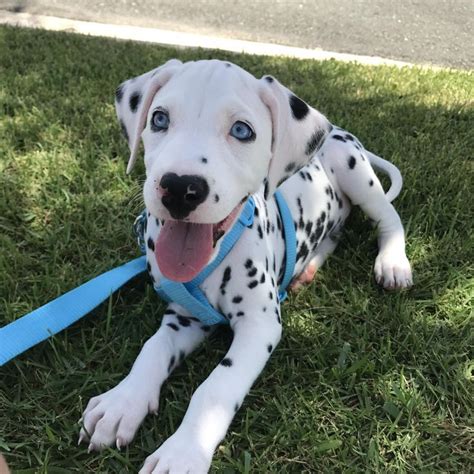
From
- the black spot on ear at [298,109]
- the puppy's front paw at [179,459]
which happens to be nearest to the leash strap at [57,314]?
the puppy's front paw at [179,459]

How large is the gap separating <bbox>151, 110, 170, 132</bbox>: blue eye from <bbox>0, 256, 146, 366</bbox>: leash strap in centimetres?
107

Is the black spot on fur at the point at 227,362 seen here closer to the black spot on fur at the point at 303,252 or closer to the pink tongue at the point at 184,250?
the pink tongue at the point at 184,250

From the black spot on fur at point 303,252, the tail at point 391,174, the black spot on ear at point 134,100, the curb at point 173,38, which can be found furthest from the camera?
the curb at point 173,38

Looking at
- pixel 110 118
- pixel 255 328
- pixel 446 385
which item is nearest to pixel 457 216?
pixel 446 385

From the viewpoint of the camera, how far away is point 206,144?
8.62ft

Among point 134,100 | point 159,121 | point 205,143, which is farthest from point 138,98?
point 205,143

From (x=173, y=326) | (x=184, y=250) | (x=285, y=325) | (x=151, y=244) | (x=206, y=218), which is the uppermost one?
(x=206, y=218)

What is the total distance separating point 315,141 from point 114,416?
1623 mm

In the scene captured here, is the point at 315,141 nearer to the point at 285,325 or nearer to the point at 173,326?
the point at 285,325

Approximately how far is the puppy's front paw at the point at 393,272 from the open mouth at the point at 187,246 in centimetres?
136

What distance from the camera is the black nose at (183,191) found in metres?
2.49

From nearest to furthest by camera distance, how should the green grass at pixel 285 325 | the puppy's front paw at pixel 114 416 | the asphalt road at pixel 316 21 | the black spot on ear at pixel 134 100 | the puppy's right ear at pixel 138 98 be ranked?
1. the puppy's front paw at pixel 114 416
2. the green grass at pixel 285 325
3. the puppy's right ear at pixel 138 98
4. the black spot on ear at pixel 134 100
5. the asphalt road at pixel 316 21

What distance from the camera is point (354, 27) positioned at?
9742mm

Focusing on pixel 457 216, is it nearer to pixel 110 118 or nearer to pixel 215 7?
pixel 110 118
